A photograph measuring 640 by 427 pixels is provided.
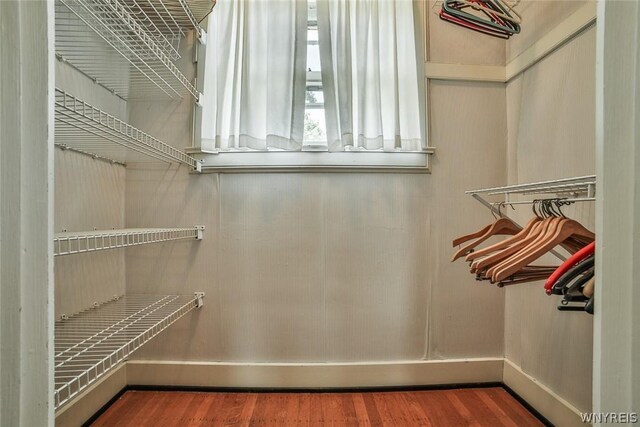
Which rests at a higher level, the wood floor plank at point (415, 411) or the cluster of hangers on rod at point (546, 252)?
the cluster of hangers on rod at point (546, 252)

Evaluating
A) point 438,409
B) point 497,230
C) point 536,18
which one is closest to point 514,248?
point 497,230

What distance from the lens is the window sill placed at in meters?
1.66

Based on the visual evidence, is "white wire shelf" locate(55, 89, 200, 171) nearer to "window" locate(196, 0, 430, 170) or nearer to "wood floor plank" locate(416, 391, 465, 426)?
"window" locate(196, 0, 430, 170)

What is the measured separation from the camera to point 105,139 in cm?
131

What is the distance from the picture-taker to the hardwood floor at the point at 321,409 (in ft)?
4.57

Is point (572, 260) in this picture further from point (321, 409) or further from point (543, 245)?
point (321, 409)

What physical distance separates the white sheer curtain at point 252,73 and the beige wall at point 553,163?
1191 mm

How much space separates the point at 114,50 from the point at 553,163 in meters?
2.04

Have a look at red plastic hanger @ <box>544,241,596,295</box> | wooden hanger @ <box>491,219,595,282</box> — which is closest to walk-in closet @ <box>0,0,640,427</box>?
wooden hanger @ <box>491,219,595,282</box>

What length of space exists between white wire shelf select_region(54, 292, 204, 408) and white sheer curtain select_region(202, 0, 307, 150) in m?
0.88

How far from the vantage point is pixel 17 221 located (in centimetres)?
47

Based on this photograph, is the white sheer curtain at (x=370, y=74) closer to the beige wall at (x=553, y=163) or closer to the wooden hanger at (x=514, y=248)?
the beige wall at (x=553, y=163)

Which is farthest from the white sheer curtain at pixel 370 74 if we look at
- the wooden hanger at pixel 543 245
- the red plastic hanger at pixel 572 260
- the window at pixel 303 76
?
the red plastic hanger at pixel 572 260

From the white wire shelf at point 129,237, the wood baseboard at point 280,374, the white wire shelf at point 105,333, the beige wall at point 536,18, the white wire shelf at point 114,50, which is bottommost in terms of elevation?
the wood baseboard at point 280,374
